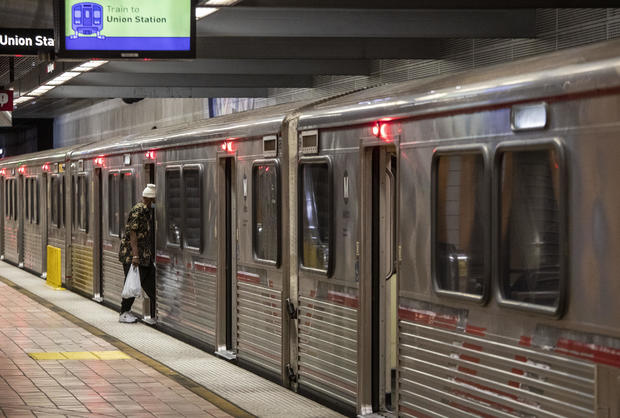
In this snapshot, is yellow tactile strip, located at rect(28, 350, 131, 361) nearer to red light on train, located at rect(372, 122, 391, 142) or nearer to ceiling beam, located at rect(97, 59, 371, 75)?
red light on train, located at rect(372, 122, 391, 142)

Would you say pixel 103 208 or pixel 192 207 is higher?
pixel 192 207

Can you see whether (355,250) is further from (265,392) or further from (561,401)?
(561,401)

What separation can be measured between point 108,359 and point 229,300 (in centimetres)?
133

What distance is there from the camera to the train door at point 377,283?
8211mm

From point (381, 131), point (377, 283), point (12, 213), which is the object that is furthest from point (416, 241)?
point (12, 213)

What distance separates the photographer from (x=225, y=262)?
11711mm

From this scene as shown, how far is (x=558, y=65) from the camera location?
18.8 ft

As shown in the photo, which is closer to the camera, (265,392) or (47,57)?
(265,392)

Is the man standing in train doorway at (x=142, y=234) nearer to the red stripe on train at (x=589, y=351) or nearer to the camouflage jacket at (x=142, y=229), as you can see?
the camouflage jacket at (x=142, y=229)

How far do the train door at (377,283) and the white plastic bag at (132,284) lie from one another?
6.83 m

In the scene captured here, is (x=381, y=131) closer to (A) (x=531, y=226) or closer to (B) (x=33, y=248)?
(A) (x=531, y=226)

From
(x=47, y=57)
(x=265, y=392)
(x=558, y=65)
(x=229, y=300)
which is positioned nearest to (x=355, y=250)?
(x=265, y=392)

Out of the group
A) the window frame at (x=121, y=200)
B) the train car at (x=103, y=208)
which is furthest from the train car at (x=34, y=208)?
the window frame at (x=121, y=200)

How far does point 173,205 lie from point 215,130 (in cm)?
206
